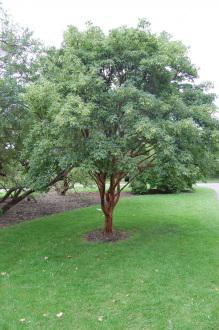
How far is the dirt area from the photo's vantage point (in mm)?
11780

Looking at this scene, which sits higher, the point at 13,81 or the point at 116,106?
the point at 13,81

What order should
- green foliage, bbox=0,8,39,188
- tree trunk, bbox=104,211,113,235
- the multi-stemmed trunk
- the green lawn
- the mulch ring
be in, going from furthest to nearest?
tree trunk, bbox=104,211,113,235 → the multi-stemmed trunk → the mulch ring → green foliage, bbox=0,8,39,188 → the green lawn

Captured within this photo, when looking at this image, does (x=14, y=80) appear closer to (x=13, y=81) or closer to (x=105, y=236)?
(x=13, y=81)

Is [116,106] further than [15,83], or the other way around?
[15,83]

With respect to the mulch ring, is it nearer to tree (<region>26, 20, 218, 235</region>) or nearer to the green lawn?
the green lawn

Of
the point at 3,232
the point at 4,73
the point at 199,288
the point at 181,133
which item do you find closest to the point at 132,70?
the point at 181,133

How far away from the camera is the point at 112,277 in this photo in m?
6.11

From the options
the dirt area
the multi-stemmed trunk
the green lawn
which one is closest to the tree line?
the multi-stemmed trunk

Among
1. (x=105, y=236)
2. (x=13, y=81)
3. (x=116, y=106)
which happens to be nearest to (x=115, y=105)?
(x=116, y=106)

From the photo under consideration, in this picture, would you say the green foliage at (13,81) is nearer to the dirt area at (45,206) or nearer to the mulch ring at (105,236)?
the dirt area at (45,206)

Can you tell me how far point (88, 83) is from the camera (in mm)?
6551

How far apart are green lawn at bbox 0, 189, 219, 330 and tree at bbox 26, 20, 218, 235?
178 cm

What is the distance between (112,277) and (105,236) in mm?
2464

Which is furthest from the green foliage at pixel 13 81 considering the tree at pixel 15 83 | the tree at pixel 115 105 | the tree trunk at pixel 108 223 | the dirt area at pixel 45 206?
the tree trunk at pixel 108 223
